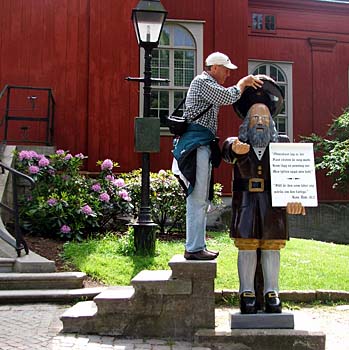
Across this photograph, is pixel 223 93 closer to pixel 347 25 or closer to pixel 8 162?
pixel 8 162

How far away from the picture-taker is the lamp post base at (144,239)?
708 centimetres

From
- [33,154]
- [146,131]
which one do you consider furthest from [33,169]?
[146,131]

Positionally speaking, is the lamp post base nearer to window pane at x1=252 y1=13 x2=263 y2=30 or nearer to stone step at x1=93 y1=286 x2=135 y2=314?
stone step at x1=93 y1=286 x2=135 y2=314

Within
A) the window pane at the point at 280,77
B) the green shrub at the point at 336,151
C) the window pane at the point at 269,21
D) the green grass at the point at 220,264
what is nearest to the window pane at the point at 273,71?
the window pane at the point at 280,77

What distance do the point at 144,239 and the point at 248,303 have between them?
3159mm

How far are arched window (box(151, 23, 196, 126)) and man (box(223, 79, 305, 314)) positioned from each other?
27.0ft

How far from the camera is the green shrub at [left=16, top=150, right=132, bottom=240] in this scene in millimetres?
8133

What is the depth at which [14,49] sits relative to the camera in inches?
440

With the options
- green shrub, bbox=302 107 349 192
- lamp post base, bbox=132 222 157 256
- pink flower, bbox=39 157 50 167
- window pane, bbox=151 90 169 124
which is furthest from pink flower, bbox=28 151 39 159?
green shrub, bbox=302 107 349 192

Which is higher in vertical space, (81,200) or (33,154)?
(33,154)

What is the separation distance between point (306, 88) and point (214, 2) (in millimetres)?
6423

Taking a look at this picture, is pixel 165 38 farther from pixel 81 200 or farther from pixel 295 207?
pixel 295 207

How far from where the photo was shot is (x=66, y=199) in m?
8.32

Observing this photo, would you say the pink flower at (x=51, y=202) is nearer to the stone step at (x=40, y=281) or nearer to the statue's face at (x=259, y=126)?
the stone step at (x=40, y=281)
